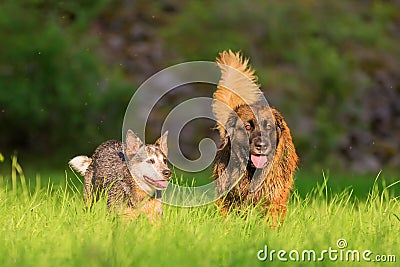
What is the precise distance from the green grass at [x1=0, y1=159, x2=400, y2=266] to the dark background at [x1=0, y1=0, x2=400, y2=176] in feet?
23.5

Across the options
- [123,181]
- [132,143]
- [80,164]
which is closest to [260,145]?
[132,143]

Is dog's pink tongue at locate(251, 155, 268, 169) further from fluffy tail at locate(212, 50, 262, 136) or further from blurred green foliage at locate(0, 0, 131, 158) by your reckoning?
blurred green foliage at locate(0, 0, 131, 158)

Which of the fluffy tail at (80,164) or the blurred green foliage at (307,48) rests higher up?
the blurred green foliage at (307,48)

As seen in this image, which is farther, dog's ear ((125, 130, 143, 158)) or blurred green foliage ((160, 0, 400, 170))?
blurred green foliage ((160, 0, 400, 170))

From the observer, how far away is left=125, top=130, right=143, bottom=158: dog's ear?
22.2 ft

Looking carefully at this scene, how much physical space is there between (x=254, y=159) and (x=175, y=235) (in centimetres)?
123

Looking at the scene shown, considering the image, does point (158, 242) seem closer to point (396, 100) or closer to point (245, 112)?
point (245, 112)

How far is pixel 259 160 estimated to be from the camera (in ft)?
21.7

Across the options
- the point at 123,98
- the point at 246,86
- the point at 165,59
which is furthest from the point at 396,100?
the point at 246,86

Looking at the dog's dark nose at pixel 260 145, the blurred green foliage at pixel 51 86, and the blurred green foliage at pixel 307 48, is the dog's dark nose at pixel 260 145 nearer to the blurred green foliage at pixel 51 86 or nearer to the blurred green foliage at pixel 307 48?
the blurred green foliage at pixel 51 86

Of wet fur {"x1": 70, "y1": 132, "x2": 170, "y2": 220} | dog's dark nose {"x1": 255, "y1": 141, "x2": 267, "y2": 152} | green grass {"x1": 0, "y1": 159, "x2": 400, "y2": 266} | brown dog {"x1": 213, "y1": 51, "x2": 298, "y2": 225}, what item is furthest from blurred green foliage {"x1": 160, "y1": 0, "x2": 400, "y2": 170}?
green grass {"x1": 0, "y1": 159, "x2": 400, "y2": 266}

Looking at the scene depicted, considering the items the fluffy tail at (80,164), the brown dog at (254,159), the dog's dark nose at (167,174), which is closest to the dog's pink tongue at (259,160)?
the brown dog at (254,159)

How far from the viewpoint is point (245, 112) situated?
666 centimetres

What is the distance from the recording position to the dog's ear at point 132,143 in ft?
22.2
